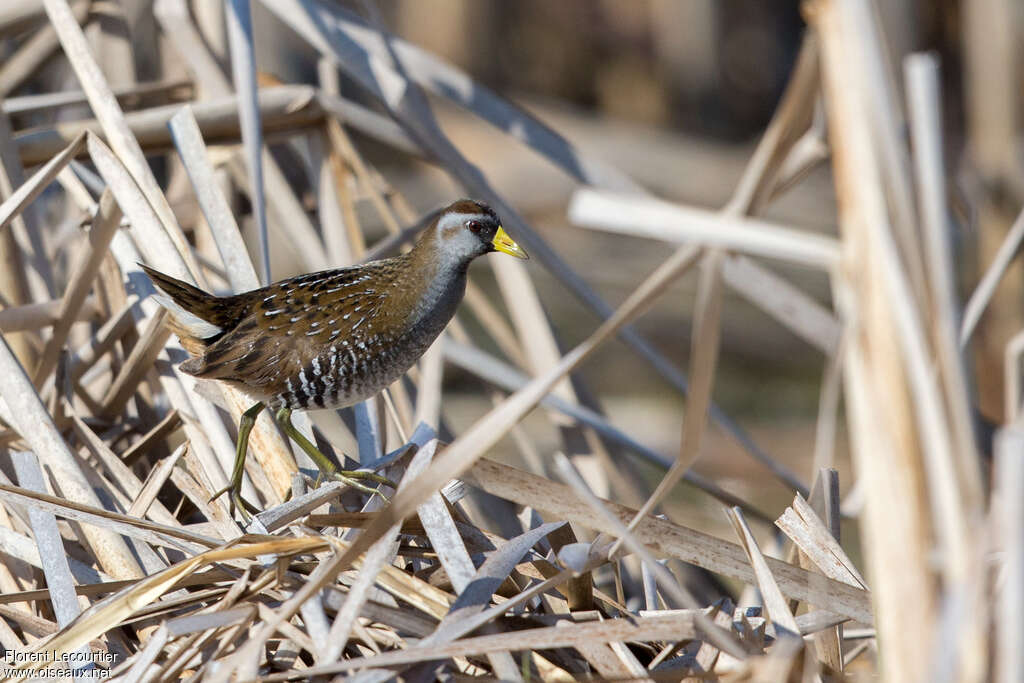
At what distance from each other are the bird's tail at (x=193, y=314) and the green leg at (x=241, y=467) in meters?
0.17

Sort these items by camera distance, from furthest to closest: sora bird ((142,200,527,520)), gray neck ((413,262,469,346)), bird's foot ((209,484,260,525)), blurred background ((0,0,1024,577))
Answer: blurred background ((0,0,1024,577)) → gray neck ((413,262,469,346)) → sora bird ((142,200,527,520)) → bird's foot ((209,484,260,525))

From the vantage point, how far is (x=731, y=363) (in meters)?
5.46

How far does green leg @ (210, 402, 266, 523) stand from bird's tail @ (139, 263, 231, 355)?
17 centimetres

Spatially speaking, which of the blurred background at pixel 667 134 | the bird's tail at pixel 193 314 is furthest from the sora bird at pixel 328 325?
the blurred background at pixel 667 134

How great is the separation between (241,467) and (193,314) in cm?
34

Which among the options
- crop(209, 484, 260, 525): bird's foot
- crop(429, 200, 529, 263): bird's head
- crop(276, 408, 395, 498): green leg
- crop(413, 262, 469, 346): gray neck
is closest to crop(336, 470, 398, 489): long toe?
crop(276, 408, 395, 498): green leg

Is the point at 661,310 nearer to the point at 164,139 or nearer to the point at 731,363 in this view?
the point at 731,363

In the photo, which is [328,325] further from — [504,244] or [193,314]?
[504,244]

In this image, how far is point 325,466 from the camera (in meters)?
1.88

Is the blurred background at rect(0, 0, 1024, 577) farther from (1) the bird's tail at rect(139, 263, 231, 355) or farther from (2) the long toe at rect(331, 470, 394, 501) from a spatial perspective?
(2) the long toe at rect(331, 470, 394, 501)

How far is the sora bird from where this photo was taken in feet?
6.33

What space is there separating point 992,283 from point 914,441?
1.04 m

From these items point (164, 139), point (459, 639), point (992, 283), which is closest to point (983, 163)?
point (992, 283)

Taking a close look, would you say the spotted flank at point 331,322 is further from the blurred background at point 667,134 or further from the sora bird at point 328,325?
the blurred background at point 667,134
